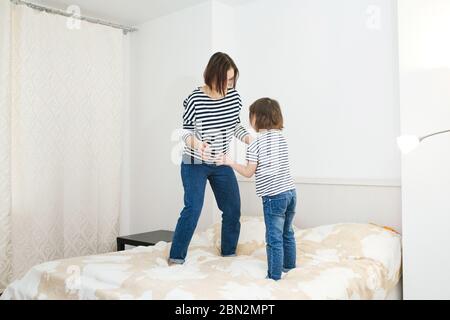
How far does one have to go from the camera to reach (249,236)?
2365mm

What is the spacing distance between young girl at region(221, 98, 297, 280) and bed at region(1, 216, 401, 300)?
0.58ft

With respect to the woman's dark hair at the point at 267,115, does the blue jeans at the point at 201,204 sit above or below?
below

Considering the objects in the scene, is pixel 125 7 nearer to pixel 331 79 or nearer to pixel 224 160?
pixel 331 79

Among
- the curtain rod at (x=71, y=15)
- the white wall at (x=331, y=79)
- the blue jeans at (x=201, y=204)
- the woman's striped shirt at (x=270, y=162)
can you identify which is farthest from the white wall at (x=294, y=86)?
the woman's striped shirt at (x=270, y=162)

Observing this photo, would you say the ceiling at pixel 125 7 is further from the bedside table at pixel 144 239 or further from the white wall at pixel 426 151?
the bedside table at pixel 144 239

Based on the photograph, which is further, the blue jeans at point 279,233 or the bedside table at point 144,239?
the bedside table at point 144,239

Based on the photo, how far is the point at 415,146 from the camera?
79.4 inches

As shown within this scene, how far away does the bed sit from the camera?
159 centimetres

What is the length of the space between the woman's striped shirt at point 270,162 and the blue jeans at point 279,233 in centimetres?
4

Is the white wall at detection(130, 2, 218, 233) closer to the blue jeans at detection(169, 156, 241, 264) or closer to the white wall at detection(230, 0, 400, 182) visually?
the white wall at detection(230, 0, 400, 182)

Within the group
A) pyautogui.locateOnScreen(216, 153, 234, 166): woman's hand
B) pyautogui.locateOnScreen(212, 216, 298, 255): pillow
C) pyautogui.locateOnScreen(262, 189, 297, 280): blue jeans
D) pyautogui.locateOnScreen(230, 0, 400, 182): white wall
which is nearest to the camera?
pyautogui.locateOnScreen(262, 189, 297, 280): blue jeans

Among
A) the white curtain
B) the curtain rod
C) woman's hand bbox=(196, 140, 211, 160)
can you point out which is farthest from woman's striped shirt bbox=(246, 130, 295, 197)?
the curtain rod

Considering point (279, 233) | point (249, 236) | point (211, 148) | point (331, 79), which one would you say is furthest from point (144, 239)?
point (331, 79)

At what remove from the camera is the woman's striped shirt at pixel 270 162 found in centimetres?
188
